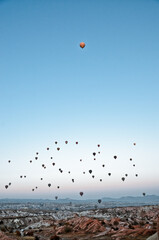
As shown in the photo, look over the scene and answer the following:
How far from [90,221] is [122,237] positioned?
21730 mm

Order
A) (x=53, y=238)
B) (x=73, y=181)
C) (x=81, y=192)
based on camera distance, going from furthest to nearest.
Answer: (x=73, y=181), (x=81, y=192), (x=53, y=238)

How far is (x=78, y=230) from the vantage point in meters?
57.1

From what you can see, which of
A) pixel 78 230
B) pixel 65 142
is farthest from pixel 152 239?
pixel 65 142

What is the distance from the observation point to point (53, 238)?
46.1 m

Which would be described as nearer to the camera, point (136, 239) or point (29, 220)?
point (136, 239)

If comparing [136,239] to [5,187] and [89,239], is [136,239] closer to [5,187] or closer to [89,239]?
[89,239]

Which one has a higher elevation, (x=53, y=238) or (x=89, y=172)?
(x=89, y=172)

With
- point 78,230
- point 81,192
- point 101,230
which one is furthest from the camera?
point 81,192

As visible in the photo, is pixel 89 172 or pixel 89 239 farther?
pixel 89 172

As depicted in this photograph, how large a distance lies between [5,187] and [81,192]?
33.6 metres

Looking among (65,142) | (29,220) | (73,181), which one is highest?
(65,142)

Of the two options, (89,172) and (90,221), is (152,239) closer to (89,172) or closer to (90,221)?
(90,221)

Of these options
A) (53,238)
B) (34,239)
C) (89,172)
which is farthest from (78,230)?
(89,172)

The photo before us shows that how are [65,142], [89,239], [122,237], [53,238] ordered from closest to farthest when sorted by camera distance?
[122,237] → [89,239] → [53,238] → [65,142]
